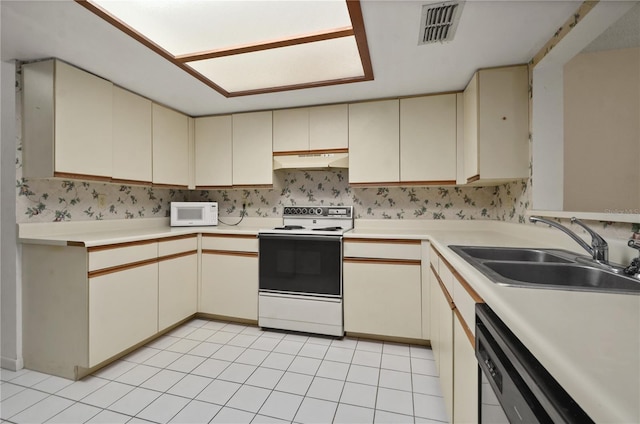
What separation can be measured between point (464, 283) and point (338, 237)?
1.34m

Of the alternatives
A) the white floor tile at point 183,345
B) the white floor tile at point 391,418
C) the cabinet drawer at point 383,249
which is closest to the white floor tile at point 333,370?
the white floor tile at point 391,418

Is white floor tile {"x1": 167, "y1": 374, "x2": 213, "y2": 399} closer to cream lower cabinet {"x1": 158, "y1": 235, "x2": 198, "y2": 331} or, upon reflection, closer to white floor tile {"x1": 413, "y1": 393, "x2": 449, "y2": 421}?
cream lower cabinet {"x1": 158, "y1": 235, "x2": 198, "y2": 331}

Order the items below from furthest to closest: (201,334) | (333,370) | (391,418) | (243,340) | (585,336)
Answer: (201,334), (243,340), (333,370), (391,418), (585,336)

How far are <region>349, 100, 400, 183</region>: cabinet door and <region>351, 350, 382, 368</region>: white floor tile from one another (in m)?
1.41

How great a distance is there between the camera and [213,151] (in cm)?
305

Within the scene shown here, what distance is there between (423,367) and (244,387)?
3.88ft

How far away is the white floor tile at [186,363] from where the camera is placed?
197 centimetres

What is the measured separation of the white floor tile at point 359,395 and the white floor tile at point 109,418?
115 cm

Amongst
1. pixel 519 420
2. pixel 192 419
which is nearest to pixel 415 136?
pixel 519 420

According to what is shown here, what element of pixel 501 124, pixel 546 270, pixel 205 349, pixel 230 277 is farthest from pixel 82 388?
pixel 501 124

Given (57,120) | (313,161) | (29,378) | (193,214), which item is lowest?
(29,378)

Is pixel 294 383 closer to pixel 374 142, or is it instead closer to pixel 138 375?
pixel 138 375

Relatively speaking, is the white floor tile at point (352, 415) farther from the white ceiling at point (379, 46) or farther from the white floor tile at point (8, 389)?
the white ceiling at point (379, 46)

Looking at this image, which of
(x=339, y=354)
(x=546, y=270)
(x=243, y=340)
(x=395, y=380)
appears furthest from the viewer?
(x=243, y=340)
